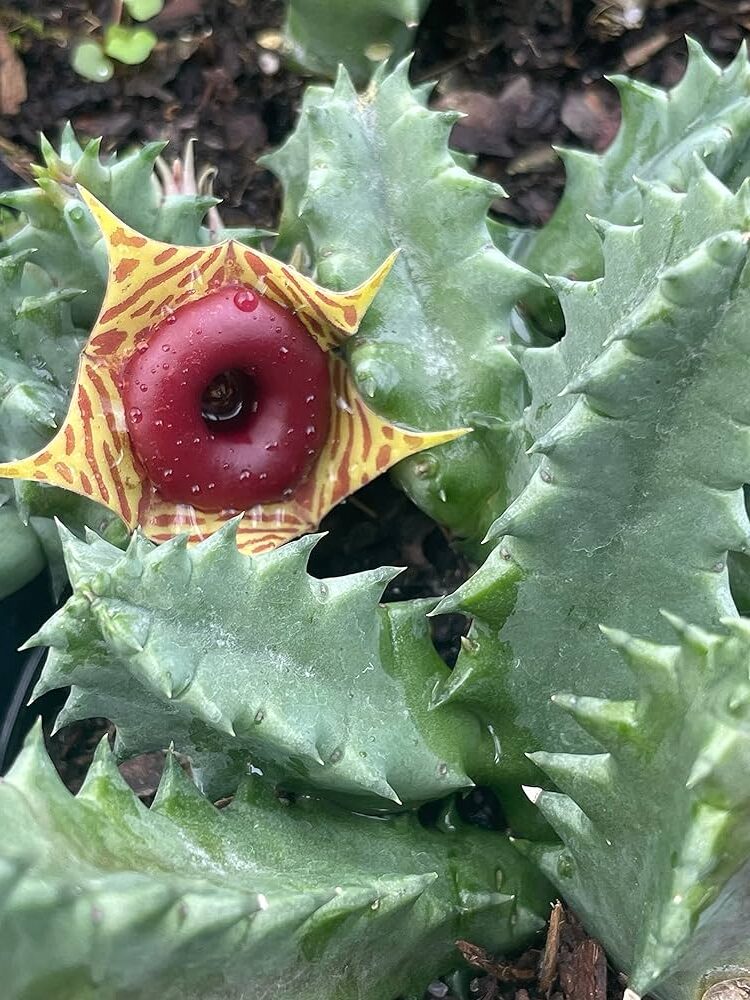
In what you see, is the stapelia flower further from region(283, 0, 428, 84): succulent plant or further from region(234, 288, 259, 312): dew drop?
region(283, 0, 428, 84): succulent plant

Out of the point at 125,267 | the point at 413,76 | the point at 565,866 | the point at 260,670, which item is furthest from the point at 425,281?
the point at 413,76

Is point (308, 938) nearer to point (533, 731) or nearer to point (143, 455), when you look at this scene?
point (533, 731)

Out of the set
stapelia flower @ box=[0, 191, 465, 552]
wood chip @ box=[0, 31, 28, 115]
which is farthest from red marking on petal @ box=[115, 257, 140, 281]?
wood chip @ box=[0, 31, 28, 115]

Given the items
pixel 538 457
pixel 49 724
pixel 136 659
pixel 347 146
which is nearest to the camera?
pixel 136 659

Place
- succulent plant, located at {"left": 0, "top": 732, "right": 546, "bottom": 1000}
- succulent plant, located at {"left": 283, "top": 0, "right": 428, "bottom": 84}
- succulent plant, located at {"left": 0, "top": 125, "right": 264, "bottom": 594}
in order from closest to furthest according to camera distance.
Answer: succulent plant, located at {"left": 0, "top": 732, "right": 546, "bottom": 1000}
succulent plant, located at {"left": 0, "top": 125, "right": 264, "bottom": 594}
succulent plant, located at {"left": 283, "top": 0, "right": 428, "bottom": 84}

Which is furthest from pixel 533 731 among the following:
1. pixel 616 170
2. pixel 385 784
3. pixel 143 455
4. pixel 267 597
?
pixel 616 170

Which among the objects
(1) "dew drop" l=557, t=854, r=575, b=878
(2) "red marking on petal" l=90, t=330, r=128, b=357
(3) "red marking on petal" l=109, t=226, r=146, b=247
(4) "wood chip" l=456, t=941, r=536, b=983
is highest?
(3) "red marking on petal" l=109, t=226, r=146, b=247

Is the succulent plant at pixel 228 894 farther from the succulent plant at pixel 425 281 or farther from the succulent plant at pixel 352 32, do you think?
the succulent plant at pixel 352 32
